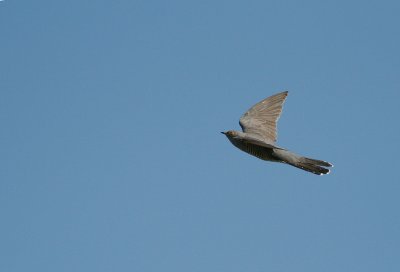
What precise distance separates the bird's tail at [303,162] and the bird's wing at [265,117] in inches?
86.9

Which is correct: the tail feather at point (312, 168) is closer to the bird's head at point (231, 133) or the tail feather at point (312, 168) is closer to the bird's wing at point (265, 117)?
the bird's head at point (231, 133)

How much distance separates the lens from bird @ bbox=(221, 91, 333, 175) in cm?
1627

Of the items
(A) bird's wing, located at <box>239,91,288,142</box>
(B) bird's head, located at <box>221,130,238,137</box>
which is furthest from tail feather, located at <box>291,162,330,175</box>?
(A) bird's wing, located at <box>239,91,288,142</box>

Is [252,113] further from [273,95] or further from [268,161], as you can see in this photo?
[268,161]

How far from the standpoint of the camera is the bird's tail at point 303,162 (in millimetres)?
16188

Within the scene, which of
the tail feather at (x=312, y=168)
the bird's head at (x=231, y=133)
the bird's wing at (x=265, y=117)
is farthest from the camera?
the bird's wing at (x=265, y=117)

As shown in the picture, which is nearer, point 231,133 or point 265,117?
point 231,133

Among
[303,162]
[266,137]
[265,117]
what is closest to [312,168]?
[303,162]

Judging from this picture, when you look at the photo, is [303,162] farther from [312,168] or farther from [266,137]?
[266,137]

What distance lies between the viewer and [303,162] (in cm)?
1644

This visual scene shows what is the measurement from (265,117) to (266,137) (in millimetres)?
905

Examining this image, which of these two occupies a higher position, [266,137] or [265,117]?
[265,117]

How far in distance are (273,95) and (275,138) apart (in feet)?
5.05

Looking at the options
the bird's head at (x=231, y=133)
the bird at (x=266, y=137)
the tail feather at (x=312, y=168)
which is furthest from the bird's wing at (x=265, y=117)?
the tail feather at (x=312, y=168)
